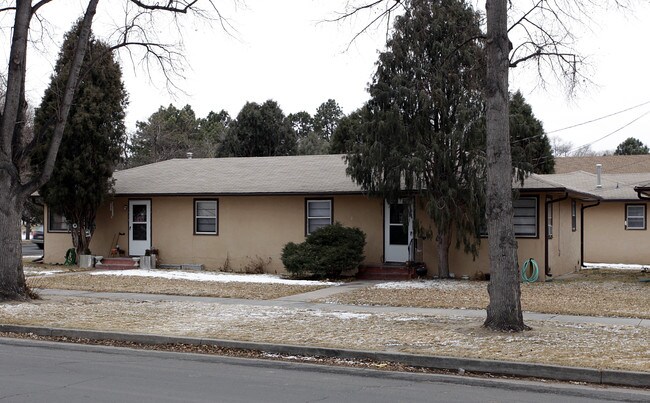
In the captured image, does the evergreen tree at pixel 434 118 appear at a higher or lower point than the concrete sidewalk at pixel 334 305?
higher

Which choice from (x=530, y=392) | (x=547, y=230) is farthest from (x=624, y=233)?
(x=530, y=392)

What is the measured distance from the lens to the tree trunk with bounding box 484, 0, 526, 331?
448 inches

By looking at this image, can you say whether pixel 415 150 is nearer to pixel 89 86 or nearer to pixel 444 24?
pixel 444 24

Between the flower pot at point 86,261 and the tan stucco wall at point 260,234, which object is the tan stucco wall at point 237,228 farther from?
the flower pot at point 86,261

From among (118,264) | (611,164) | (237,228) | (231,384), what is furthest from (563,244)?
(611,164)

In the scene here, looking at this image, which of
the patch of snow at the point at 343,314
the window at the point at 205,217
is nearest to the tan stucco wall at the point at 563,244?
the patch of snow at the point at 343,314

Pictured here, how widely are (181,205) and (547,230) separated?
12266mm

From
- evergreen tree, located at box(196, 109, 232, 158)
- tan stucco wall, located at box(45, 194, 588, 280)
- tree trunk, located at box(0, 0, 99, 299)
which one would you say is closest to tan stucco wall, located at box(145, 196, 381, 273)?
tan stucco wall, located at box(45, 194, 588, 280)

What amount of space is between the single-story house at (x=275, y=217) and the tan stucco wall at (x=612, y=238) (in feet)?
0.25

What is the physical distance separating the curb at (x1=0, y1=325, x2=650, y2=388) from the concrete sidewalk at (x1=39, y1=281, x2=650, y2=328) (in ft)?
12.3

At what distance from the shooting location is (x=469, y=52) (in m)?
19.2

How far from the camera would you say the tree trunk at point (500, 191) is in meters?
11.4

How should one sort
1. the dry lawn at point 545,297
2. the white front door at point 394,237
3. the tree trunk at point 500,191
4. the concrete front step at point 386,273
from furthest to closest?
1. the white front door at point 394,237
2. the concrete front step at point 386,273
3. the dry lawn at point 545,297
4. the tree trunk at point 500,191

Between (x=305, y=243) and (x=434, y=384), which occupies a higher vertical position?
(x=305, y=243)
